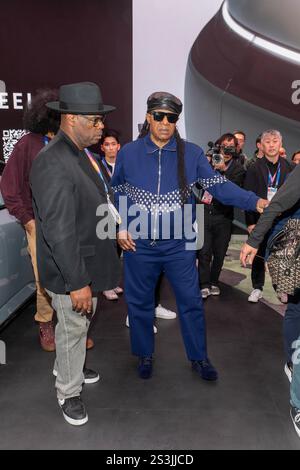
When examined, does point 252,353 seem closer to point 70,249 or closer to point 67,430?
point 67,430

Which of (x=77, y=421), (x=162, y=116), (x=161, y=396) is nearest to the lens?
(x=77, y=421)

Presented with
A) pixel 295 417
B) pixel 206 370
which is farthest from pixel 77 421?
pixel 295 417

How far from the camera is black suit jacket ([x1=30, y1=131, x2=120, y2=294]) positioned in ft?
5.23

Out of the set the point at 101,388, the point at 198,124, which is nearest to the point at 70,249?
the point at 101,388

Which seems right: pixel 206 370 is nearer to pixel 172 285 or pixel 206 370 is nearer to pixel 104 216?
pixel 172 285

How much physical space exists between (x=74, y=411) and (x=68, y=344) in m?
0.36

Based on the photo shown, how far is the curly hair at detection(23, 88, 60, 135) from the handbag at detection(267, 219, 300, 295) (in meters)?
1.41

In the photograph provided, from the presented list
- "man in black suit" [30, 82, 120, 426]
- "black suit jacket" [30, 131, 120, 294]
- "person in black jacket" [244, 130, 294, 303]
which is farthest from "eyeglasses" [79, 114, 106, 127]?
"person in black jacket" [244, 130, 294, 303]

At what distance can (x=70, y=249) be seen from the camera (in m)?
1.62

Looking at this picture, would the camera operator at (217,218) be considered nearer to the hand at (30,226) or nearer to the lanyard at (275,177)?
the lanyard at (275,177)

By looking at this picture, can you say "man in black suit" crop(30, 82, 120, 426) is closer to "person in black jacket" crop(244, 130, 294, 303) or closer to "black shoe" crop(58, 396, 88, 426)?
"black shoe" crop(58, 396, 88, 426)

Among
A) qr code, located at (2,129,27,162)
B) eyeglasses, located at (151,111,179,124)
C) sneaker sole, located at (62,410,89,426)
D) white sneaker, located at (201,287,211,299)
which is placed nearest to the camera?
sneaker sole, located at (62,410,89,426)

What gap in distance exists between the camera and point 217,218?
352cm

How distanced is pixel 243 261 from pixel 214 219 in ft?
5.03
